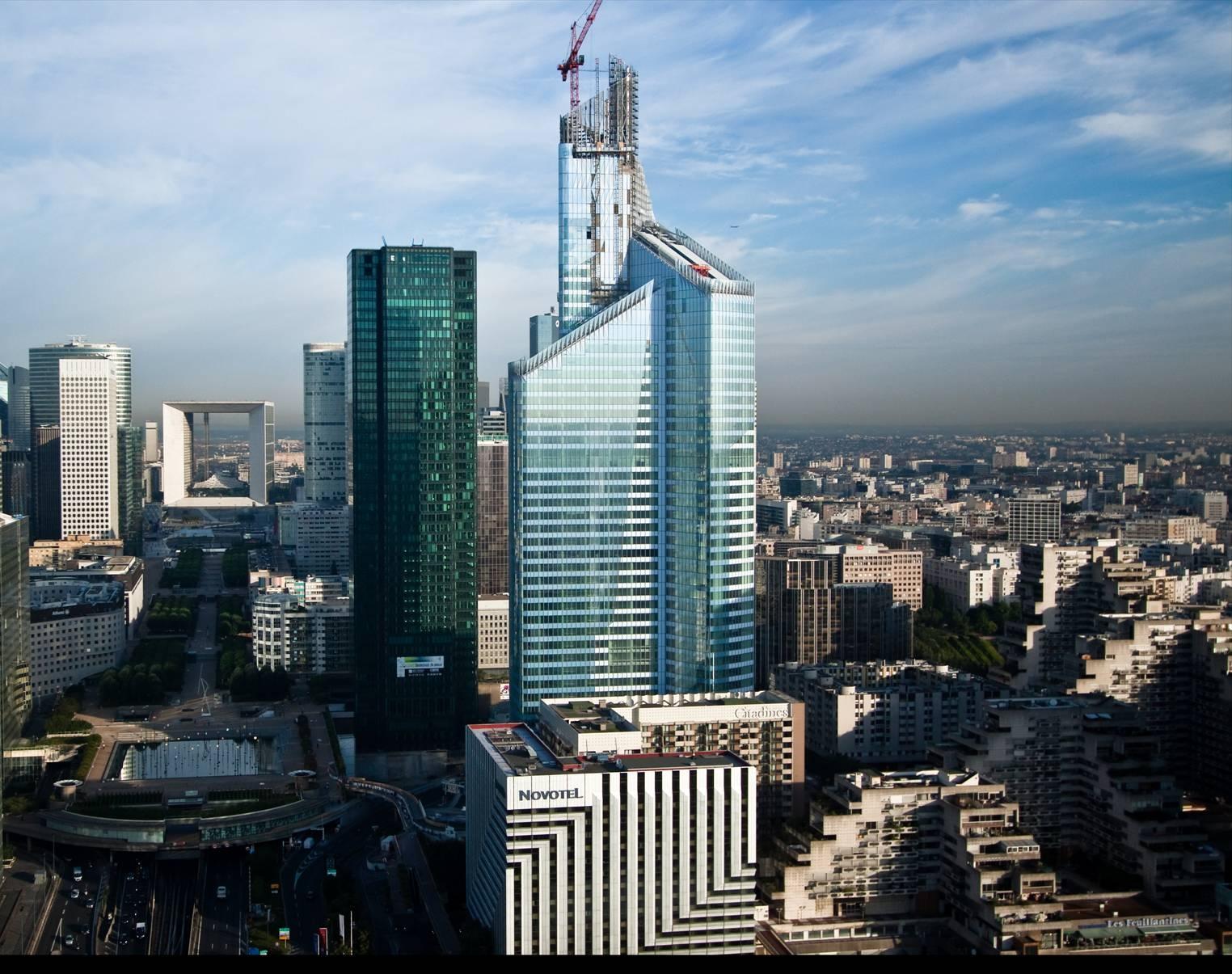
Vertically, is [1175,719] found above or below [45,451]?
below

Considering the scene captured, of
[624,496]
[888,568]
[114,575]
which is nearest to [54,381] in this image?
[114,575]

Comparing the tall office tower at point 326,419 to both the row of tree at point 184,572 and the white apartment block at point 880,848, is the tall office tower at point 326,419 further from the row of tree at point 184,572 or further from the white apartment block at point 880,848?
the white apartment block at point 880,848

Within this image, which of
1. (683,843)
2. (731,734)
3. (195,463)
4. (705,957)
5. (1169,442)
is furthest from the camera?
(195,463)

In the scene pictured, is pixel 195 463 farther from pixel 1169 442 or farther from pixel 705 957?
pixel 705 957

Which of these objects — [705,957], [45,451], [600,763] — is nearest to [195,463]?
[45,451]

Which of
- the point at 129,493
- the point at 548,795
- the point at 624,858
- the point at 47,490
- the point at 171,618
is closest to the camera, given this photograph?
the point at 548,795

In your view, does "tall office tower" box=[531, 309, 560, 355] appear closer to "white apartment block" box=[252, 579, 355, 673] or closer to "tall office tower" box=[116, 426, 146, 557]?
"white apartment block" box=[252, 579, 355, 673]

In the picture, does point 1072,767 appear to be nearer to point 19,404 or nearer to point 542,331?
point 542,331
